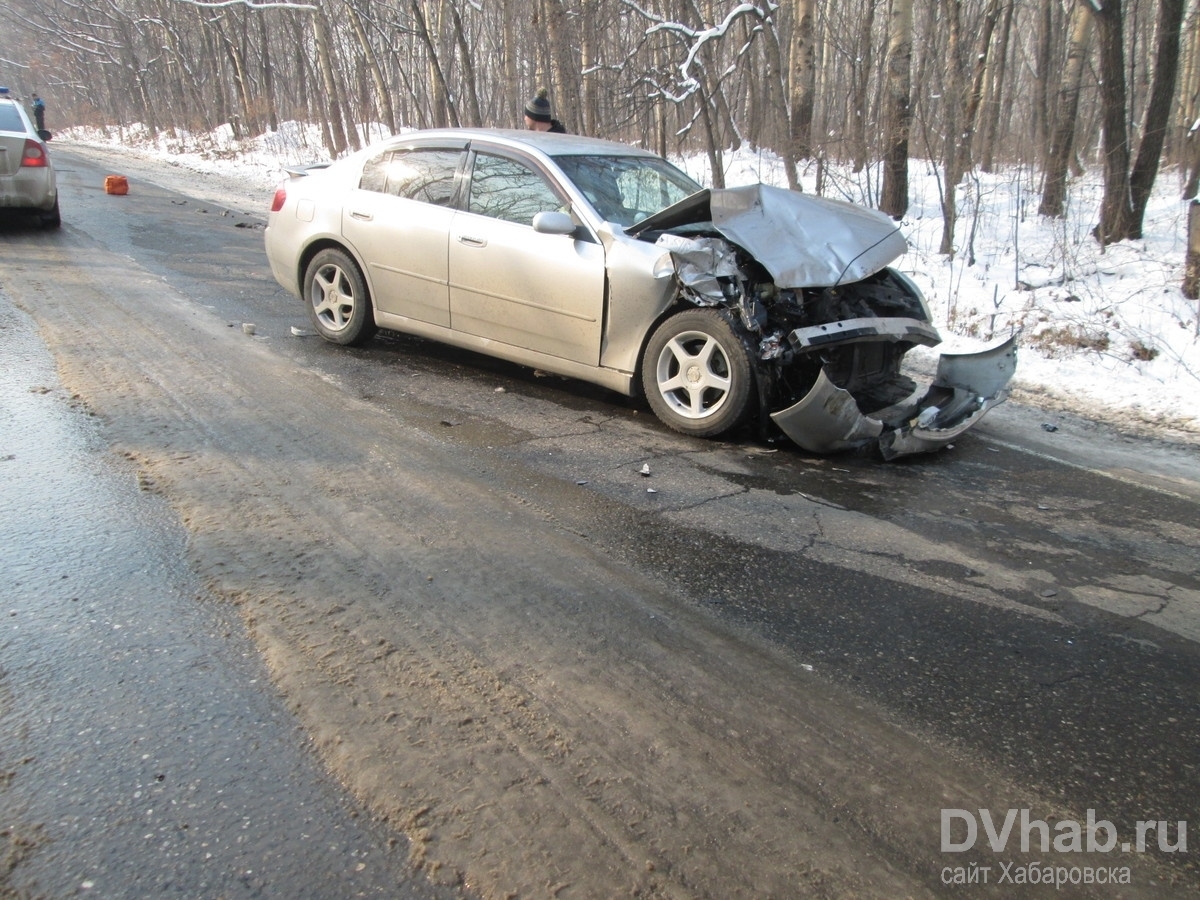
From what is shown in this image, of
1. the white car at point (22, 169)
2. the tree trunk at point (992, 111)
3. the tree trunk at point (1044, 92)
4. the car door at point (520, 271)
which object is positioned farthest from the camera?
the tree trunk at point (992, 111)

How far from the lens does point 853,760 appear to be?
261 cm

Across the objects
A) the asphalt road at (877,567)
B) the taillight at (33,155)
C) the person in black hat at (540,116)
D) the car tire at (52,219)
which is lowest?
the asphalt road at (877,567)

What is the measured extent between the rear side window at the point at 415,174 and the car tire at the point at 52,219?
25.4 feet

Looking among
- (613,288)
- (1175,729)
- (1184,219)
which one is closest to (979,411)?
(613,288)

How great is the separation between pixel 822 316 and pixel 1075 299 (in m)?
5.46

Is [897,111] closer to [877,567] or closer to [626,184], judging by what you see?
[626,184]

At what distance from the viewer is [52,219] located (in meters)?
12.2

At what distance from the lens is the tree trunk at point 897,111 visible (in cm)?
1302

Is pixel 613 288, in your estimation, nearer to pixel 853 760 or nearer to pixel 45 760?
pixel 853 760

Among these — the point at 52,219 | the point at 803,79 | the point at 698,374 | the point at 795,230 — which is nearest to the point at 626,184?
the point at 795,230

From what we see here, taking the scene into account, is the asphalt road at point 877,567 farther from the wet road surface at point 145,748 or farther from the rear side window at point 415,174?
the rear side window at point 415,174

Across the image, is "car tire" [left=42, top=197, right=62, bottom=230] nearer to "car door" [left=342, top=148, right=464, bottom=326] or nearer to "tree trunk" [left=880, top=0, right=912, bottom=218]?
"car door" [left=342, top=148, right=464, bottom=326]

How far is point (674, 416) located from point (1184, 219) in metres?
10.3

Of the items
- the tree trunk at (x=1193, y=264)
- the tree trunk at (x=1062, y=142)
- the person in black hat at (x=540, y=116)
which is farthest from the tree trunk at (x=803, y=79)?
the tree trunk at (x=1193, y=264)
